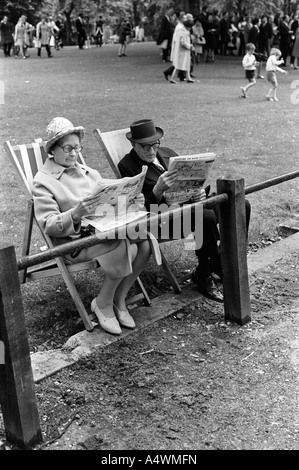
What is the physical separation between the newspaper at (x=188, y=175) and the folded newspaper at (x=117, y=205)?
0.91 feet

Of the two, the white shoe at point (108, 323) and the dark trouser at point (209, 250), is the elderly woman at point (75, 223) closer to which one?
the white shoe at point (108, 323)

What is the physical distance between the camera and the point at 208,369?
379cm

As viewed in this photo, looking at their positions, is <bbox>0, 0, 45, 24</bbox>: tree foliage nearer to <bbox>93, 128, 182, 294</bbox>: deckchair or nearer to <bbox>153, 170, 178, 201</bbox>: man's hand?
<bbox>93, 128, 182, 294</bbox>: deckchair

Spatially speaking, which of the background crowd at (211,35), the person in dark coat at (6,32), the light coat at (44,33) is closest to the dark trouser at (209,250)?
the background crowd at (211,35)

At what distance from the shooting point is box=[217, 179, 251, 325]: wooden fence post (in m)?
4.20

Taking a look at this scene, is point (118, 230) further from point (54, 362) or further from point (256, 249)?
point (256, 249)

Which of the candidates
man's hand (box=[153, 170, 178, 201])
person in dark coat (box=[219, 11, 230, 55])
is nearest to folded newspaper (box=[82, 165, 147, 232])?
man's hand (box=[153, 170, 178, 201])

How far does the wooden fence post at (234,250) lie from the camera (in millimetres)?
4199

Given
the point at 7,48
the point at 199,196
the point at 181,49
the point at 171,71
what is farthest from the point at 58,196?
the point at 7,48

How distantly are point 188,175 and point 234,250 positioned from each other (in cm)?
55

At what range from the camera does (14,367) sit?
297 centimetres

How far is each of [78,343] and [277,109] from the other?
1037 centimetres

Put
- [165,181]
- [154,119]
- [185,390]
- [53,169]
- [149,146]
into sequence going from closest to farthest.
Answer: [185,390] → [53,169] → [165,181] → [149,146] → [154,119]

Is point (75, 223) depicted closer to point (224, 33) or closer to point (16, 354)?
point (16, 354)
